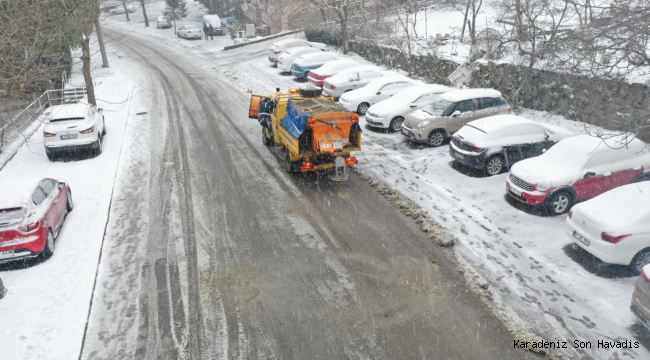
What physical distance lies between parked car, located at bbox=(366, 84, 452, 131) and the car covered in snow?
4.02 metres

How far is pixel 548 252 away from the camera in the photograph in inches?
371

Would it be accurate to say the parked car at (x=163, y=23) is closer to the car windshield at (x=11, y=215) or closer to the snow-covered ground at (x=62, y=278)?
the snow-covered ground at (x=62, y=278)

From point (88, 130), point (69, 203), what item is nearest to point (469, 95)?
point (69, 203)

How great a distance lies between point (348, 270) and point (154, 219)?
5.09m

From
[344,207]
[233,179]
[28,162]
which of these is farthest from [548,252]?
[28,162]

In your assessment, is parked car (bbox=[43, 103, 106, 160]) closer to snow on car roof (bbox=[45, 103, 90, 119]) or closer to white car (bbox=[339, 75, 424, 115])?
snow on car roof (bbox=[45, 103, 90, 119])

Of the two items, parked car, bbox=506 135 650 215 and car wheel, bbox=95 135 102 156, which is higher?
car wheel, bbox=95 135 102 156

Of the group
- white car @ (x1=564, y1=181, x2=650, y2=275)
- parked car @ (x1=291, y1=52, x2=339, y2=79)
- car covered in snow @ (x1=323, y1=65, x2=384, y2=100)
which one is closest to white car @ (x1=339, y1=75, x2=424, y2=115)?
car covered in snow @ (x1=323, y1=65, x2=384, y2=100)

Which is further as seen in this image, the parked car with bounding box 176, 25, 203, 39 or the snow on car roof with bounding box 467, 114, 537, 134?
the parked car with bounding box 176, 25, 203, 39

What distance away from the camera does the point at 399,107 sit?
17422 millimetres

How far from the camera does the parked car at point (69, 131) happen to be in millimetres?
14984

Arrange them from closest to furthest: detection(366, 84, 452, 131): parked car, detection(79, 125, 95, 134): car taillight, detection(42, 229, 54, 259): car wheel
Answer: detection(42, 229, 54, 259): car wheel, detection(79, 125, 95, 134): car taillight, detection(366, 84, 452, 131): parked car

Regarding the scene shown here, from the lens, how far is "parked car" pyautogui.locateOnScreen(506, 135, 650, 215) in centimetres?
1084

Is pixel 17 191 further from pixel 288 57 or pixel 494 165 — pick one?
pixel 288 57
